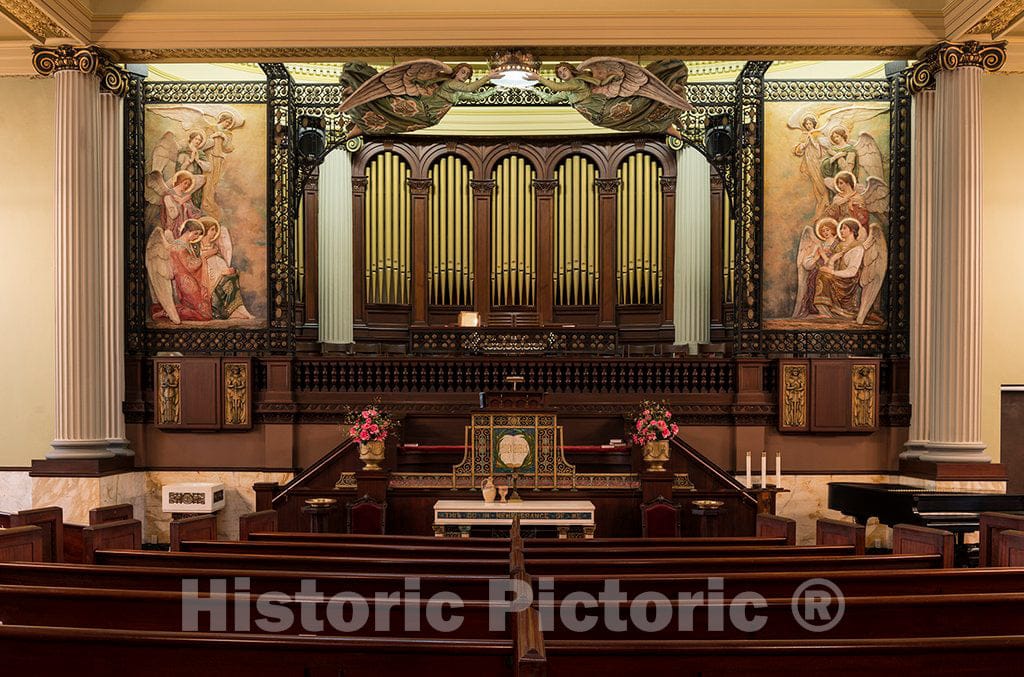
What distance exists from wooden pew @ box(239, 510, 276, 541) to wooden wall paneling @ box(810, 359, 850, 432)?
694cm

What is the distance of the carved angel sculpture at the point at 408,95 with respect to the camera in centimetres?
976

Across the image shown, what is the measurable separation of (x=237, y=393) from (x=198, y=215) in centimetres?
237

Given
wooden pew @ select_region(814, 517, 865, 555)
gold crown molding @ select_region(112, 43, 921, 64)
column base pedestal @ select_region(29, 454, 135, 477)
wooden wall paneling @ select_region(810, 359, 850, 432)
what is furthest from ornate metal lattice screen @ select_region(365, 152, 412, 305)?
wooden pew @ select_region(814, 517, 865, 555)

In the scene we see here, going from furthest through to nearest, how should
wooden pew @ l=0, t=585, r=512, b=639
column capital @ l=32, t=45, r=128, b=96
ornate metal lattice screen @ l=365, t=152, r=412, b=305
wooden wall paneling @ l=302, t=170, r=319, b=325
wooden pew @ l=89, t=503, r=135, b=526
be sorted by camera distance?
ornate metal lattice screen @ l=365, t=152, r=412, b=305, wooden wall paneling @ l=302, t=170, r=319, b=325, column capital @ l=32, t=45, r=128, b=96, wooden pew @ l=89, t=503, r=135, b=526, wooden pew @ l=0, t=585, r=512, b=639

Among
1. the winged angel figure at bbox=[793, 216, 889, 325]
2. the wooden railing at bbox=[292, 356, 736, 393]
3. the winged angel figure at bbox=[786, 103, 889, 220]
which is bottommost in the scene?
the wooden railing at bbox=[292, 356, 736, 393]

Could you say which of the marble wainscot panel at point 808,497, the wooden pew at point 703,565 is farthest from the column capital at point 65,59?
the marble wainscot panel at point 808,497

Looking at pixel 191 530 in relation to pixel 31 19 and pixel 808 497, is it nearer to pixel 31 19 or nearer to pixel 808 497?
pixel 31 19

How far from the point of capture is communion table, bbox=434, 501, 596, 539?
781 cm

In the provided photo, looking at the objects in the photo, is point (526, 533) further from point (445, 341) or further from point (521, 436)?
point (445, 341)

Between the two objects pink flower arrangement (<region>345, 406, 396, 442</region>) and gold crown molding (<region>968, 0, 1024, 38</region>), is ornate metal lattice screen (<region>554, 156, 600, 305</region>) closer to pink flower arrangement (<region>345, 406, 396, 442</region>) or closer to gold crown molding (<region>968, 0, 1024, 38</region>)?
pink flower arrangement (<region>345, 406, 396, 442</region>)

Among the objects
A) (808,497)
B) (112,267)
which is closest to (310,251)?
(112,267)

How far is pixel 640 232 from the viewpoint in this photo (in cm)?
1314

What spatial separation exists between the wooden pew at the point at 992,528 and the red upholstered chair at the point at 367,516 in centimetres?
513

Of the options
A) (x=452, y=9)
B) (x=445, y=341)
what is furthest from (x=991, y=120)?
(x=445, y=341)
